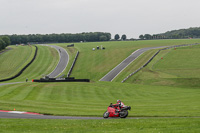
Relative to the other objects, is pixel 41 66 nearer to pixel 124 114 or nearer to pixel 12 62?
pixel 12 62

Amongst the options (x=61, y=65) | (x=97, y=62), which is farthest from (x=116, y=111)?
(x=61, y=65)

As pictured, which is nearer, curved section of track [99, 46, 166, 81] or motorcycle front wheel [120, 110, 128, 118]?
motorcycle front wheel [120, 110, 128, 118]

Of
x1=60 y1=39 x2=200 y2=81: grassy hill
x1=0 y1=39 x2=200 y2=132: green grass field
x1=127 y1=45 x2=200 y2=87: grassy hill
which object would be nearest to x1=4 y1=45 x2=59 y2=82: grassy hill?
x1=0 y1=39 x2=200 y2=132: green grass field

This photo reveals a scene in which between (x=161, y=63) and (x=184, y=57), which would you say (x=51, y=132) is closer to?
(x=161, y=63)

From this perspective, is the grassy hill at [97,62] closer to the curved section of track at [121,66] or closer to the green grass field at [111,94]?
the green grass field at [111,94]

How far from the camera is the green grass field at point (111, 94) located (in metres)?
18.8

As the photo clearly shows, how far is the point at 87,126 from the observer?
1870 cm

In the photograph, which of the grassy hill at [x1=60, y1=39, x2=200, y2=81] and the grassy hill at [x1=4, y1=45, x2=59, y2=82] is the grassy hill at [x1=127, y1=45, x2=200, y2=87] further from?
the grassy hill at [x1=4, y1=45, x2=59, y2=82]

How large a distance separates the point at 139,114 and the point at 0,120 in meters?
11.9

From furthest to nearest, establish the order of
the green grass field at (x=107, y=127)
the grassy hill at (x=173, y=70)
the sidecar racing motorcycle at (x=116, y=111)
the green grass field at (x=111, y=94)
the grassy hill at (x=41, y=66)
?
the grassy hill at (x=41, y=66), the grassy hill at (x=173, y=70), the sidecar racing motorcycle at (x=116, y=111), the green grass field at (x=111, y=94), the green grass field at (x=107, y=127)

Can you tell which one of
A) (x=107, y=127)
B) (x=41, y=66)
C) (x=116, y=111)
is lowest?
(x=41, y=66)

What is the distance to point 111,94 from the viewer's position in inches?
1836

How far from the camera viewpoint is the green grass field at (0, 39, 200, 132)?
18.8 metres

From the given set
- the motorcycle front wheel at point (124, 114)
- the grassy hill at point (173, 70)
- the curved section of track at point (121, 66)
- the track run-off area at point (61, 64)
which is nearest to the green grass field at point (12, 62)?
the track run-off area at point (61, 64)
